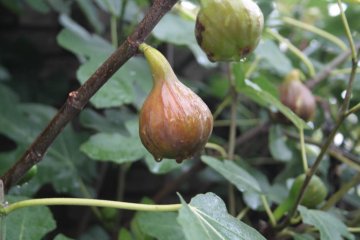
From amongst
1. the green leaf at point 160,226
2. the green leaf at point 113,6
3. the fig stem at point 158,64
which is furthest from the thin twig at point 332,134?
the green leaf at point 113,6

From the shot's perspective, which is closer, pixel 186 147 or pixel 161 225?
pixel 186 147

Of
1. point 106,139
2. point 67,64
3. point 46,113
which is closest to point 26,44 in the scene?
point 67,64

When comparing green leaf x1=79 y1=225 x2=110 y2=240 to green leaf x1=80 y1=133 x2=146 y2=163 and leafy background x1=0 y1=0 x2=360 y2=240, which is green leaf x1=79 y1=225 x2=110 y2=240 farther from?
green leaf x1=80 y1=133 x2=146 y2=163

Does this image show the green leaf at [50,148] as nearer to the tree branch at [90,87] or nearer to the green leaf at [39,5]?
the green leaf at [39,5]

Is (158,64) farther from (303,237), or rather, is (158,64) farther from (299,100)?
(299,100)

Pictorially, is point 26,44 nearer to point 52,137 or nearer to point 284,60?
point 284,60

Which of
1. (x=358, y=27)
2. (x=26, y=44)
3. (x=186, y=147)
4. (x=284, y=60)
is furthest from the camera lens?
(x=26, y=44)
